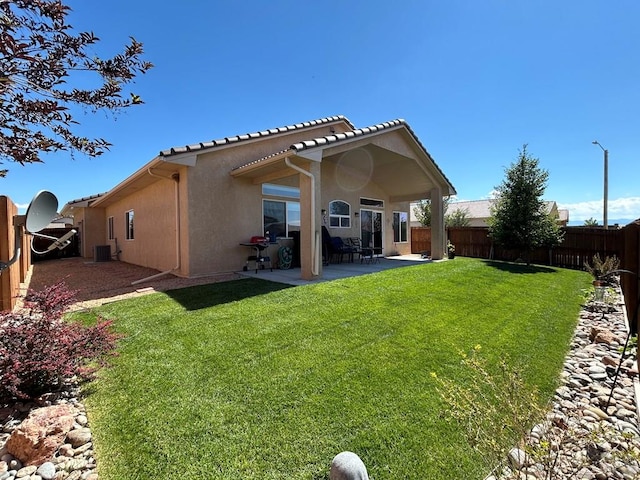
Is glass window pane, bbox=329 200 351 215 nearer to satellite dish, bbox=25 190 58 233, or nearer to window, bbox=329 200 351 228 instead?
window, bbox=329 200 351 228

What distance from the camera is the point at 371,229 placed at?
14.8m

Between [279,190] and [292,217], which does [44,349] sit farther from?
[292,217]

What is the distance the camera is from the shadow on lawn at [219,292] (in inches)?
239

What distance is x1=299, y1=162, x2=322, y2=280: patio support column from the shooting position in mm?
7980

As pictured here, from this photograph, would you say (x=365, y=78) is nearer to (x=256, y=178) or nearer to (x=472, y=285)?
(x=256, y=178)

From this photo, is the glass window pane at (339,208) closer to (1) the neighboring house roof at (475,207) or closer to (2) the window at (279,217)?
(2) the window at (279,217)

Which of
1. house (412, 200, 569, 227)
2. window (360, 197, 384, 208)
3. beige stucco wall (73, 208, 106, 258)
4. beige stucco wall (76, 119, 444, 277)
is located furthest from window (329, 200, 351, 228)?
house (412, 200, 569, 227)

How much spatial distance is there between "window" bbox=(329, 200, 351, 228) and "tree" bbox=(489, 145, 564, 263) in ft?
22.5

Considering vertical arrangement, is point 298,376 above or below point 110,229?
below

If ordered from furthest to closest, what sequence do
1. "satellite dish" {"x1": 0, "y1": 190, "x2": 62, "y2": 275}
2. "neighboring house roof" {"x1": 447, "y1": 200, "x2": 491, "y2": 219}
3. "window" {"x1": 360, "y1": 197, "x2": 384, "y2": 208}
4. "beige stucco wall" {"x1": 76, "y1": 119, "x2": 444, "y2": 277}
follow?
"neighboring house roof" {"x1": 447, "y1": 200, "x2": 491, "y2": 219}
"window" {"x1": 360, "y1": 197, "x2": 384, "y2": 208}
"beige stucco wall" {"x1": 76, "y1": 119, "x2": 444, "y2": 277}
"satellite dish" {"x1": 0, "y1": 190, "x2": 62, "y2": 275}

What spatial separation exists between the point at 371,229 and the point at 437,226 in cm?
310

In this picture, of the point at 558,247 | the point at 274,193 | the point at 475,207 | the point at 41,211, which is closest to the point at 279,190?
the point at 274,193

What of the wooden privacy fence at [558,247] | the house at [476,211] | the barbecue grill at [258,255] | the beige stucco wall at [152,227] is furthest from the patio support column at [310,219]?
the house at [476,211]

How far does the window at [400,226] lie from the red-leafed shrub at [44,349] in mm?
14548
